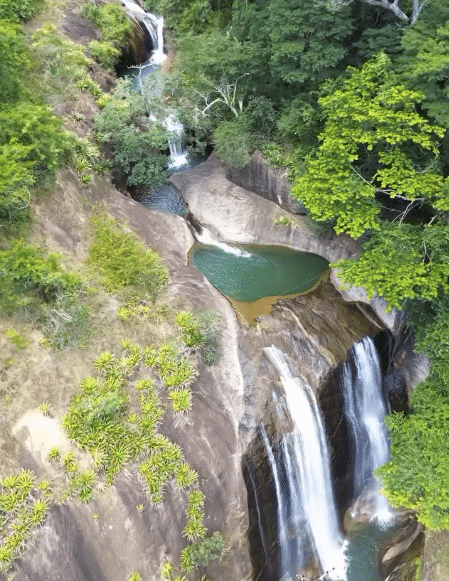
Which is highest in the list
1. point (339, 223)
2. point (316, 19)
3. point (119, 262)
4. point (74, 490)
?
point (316, 19)

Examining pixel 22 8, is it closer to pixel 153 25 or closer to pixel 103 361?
pixel 153 25

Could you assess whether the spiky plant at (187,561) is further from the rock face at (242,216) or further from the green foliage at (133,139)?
the green foliage at (133,139)

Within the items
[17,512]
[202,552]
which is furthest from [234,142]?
[17,512]

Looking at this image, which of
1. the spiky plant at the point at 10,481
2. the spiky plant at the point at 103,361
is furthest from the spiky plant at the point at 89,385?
the spiky plant at the point at 10,481

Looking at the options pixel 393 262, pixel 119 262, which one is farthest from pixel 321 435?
pixel 119 262

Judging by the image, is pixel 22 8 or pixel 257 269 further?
pixel 22 8

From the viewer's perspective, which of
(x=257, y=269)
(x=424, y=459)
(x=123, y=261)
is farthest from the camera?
(x=257, y=269)

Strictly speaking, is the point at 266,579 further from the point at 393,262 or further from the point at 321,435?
the point at 393,262
